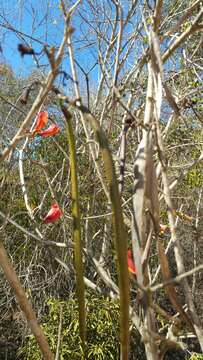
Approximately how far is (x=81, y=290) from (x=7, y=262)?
0.23ft

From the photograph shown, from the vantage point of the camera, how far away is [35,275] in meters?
3.40

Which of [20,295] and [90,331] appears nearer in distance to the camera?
[20,295]

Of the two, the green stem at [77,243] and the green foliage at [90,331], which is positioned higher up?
the green stem at [77,243]

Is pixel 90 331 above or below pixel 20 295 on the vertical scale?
below

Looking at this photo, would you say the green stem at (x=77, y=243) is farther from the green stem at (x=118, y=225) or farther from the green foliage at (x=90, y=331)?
the green foliage at (x=90, y=331)

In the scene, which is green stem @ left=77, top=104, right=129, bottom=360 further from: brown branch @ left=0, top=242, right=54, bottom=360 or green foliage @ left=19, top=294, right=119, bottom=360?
green foliage @ left=19, top=294, right=119, bottom=360

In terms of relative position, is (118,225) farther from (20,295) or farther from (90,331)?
(90,331)

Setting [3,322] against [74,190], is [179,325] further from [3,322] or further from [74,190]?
[3,322]

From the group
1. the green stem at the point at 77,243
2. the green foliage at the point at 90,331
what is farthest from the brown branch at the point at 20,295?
the green foliage at the point at 90,331

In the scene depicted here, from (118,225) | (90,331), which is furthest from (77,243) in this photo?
(90,331)

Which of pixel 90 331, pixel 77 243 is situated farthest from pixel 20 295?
pixel 90 331

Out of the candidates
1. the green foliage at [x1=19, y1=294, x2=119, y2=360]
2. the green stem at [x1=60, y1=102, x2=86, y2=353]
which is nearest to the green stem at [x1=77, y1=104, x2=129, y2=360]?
the green stem at [x1=60, y1=102, x2=86, y2=353]

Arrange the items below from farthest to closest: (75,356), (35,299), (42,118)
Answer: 1. (35,299)
2. (75,356)
3. (42,118)

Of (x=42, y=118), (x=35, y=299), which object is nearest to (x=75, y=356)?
(x=35, y=299)
